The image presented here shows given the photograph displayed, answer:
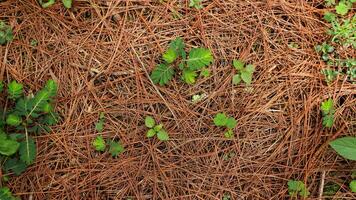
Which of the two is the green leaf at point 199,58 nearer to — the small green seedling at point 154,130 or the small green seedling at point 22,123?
the small green seedling at point 154,130

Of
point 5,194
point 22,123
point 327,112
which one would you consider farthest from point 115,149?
point 327,112

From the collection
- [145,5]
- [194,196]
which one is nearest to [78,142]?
[194,196]

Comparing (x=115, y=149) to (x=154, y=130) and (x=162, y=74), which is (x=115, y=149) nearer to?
(x=154, y=130)

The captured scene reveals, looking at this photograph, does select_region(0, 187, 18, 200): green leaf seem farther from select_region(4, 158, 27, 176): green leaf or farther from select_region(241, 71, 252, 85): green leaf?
select_region(241, 71, 252, 85): green leaf

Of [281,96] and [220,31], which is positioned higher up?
[220,31]

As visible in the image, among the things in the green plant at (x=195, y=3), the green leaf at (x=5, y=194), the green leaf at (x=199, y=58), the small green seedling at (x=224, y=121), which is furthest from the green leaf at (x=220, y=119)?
the green leaf at (x=5, y=194)

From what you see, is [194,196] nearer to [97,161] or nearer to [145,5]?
[97,161]
